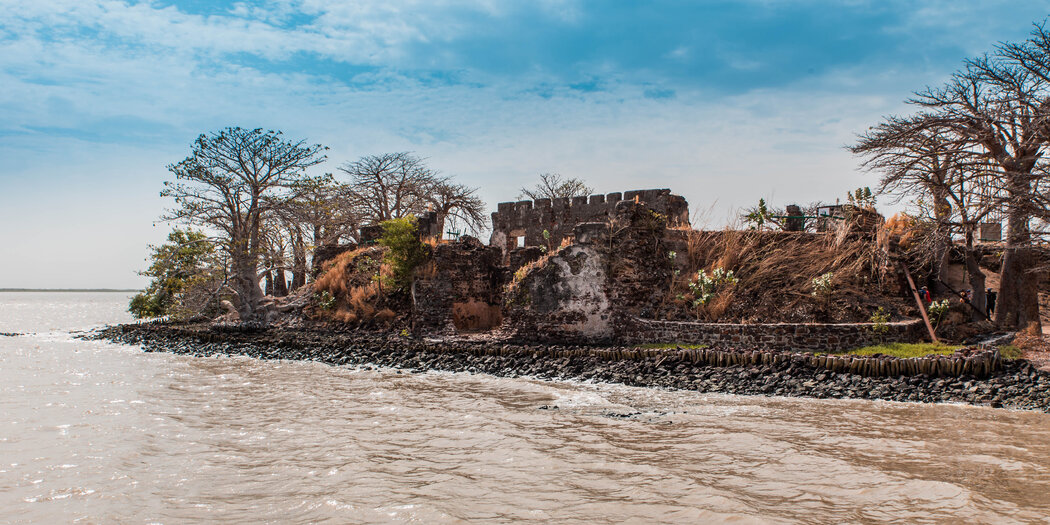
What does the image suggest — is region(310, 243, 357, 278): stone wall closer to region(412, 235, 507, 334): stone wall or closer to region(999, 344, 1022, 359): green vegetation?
region(412, 235, 507, 334): stone wall

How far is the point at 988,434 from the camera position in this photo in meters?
7.80

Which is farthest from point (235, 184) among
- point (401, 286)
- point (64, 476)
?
point (64, 476)

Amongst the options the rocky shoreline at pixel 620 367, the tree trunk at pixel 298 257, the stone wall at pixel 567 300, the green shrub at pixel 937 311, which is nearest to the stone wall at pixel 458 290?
the rocky shoreline at pixel 620 367

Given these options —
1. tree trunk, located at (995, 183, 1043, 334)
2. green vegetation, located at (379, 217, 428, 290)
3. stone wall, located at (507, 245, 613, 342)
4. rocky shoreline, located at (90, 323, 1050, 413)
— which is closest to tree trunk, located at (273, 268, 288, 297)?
rocky shoreline, located at (90, 323, 1050, 413)

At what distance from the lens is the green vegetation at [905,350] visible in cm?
1135

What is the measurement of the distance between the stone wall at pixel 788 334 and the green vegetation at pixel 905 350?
0.71 feet

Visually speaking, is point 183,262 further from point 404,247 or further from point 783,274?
point 783,274

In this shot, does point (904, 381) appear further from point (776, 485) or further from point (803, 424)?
point (776, 485)

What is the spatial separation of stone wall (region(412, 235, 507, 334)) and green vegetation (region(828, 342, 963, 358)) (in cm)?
982

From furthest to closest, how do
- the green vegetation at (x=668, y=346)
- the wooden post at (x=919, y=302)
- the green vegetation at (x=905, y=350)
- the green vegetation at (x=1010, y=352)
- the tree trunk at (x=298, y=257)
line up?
the tree trunk at (x=298, y=257) → the green vegetation at (x=668, y=346) → the wooden post at (x=919, y=302) → the green vegetation at (x=905, y=350) → the green vegetation at (x=1010, y=352)

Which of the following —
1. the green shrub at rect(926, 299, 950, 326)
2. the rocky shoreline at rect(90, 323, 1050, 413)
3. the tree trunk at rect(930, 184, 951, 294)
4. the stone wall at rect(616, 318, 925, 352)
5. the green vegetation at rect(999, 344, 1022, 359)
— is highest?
the tree trunk at rect(930, 184, 951, 294)

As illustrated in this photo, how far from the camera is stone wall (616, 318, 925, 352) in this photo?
12.1 metres

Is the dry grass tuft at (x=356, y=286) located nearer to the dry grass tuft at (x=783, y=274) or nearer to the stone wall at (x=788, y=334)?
the dry grass tuft at (x=783, y=274)

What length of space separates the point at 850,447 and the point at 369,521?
503cm
